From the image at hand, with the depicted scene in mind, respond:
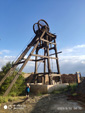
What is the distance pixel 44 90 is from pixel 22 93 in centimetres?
247

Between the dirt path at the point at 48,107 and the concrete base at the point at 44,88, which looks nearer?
the dirt path at the point at 48,107

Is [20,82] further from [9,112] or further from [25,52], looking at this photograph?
[9,112]

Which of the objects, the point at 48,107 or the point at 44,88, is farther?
the point at 44,88

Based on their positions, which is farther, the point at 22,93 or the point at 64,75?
the point at 64,75

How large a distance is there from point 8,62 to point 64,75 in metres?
10.3

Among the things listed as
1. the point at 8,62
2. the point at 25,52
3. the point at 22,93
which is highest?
the point at 25,52

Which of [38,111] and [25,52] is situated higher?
[25,52]

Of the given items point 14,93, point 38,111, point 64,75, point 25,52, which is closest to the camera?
point 38,111

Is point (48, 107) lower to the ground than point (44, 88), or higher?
lower

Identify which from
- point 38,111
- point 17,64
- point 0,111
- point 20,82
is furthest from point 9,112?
point 17,64

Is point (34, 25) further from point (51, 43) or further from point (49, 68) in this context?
point (49, 68)

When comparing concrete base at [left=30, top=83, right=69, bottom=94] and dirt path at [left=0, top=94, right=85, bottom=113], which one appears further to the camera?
concrete base at [left=30, top=83, right=69, bottom=94]

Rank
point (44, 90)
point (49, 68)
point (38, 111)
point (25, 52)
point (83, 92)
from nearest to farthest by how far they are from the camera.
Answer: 1. point (38, 111)
2. point (83, 92)
3. point (44, 90)
4. point (49, 68)
5. point (25, 52)

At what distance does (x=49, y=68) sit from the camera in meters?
11.7
